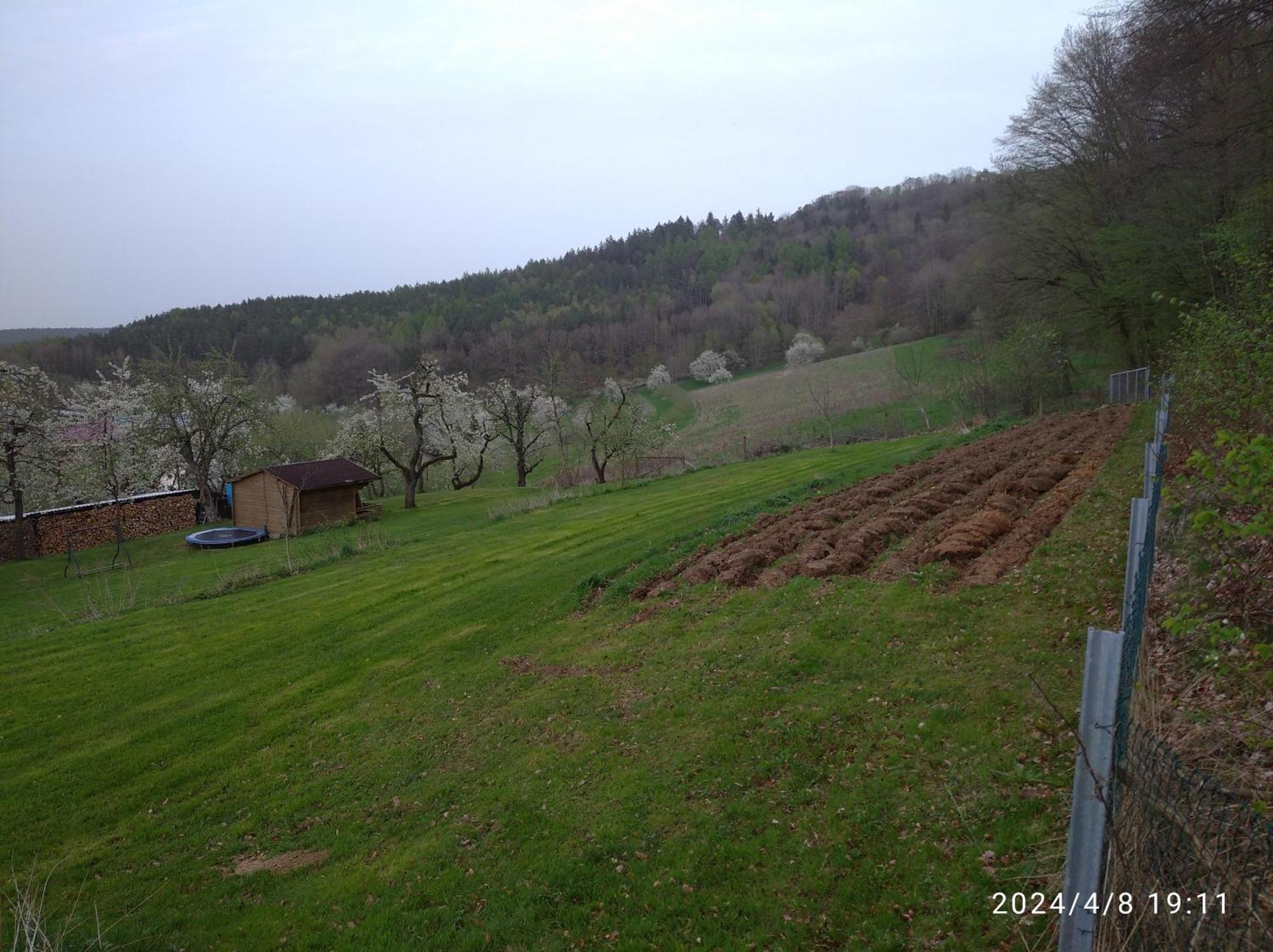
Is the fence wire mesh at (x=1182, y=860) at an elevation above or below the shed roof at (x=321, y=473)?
below

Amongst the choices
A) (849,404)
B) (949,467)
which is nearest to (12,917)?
(949,467)

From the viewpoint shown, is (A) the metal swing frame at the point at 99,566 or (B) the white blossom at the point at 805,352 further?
(B) the white blossom at the point at 805,352

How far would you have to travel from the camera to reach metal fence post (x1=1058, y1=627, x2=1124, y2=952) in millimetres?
2541

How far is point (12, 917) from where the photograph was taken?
19.0 feet

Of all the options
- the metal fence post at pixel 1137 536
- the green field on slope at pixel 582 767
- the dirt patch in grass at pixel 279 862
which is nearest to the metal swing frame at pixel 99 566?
the green field on slope at pixel 582 767

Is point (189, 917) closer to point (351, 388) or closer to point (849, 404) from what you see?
point (849, 404)

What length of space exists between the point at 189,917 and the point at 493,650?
5.37 m

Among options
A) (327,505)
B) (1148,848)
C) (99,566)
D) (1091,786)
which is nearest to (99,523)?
(99,566)

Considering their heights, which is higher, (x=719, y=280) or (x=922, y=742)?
(x=719, y=280)

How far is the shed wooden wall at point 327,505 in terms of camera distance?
29859mm

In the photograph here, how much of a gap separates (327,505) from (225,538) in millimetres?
4140

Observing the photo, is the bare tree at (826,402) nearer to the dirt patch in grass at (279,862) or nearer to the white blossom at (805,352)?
the white blossom at (805,352)

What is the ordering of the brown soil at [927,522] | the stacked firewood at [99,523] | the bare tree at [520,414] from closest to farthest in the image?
the brown soil at [927,522], the stacked firewood at [99,523], the bare tree at [520,414]

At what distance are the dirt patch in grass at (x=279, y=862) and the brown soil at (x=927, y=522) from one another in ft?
20.6
